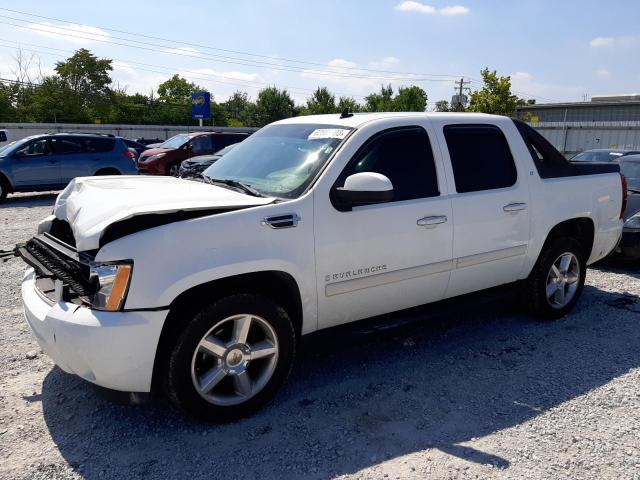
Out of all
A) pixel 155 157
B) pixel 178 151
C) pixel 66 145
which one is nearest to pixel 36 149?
pixel 66 145

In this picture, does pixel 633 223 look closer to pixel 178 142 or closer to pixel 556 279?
pixel 556 279

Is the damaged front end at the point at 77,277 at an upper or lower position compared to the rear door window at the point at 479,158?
lower

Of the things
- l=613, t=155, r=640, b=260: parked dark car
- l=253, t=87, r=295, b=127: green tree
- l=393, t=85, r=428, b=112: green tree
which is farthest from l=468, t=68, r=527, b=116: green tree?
l=393, t=85, r=428, b=112: green tree

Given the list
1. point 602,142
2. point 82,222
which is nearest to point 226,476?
point 82,222

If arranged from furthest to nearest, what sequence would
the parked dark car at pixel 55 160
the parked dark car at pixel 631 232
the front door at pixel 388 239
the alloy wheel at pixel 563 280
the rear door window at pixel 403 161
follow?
the parked dark car at pixel 55 160, the parked dark car at pixel 631 232, the alloy wheel at pixel 563 280, the rear door window at pixel 403 161, the front door at pixel 388 239

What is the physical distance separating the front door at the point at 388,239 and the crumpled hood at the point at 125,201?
51 centimetres

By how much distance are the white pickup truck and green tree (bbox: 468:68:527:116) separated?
3423 centimetres

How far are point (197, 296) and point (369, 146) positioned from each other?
1.56m

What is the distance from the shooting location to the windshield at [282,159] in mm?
3387

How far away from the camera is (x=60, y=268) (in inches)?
119

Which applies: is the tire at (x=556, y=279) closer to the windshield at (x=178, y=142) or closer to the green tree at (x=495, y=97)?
the windshield at (x=178, y=142)

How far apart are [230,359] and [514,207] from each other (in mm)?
2632

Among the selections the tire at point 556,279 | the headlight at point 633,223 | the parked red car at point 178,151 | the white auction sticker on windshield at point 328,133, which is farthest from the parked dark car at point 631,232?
the parked red car at point 178,151

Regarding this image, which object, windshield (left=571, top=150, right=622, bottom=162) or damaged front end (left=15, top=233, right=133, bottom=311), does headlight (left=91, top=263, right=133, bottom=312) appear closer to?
damaged front end (left=15, top=233, right=133, bottom=311)
